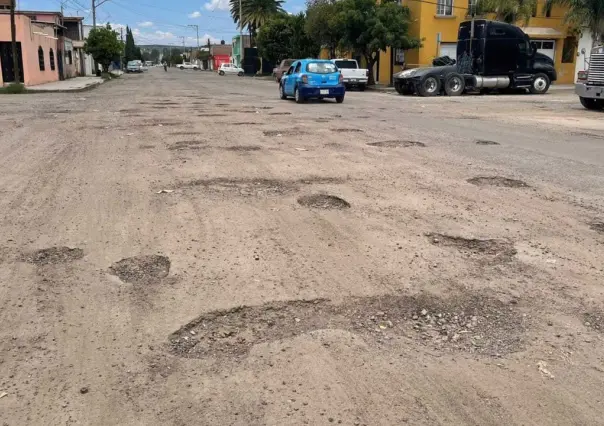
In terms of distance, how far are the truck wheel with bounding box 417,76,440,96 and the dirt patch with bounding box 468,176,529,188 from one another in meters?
20.1

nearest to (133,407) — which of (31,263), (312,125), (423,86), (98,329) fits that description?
(98,329)

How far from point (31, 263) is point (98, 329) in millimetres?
1415

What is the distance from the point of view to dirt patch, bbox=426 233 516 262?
4918mm

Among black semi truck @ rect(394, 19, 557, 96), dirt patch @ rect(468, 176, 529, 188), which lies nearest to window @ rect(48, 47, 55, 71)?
black semi truck @ rect(394, 19, 557, 96)

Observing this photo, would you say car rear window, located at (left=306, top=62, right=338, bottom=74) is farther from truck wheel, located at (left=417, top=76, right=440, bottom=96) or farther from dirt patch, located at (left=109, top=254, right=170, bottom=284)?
dirt patch, located at (left=109, top=254, right=170, bottom=284)

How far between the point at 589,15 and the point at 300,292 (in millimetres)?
34617

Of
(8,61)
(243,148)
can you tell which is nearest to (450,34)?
(8,61)

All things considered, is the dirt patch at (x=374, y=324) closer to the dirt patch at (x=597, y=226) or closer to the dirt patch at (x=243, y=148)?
the dirt patch at (x=597, y=226)

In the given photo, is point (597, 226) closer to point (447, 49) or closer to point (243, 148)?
point (243, 148)

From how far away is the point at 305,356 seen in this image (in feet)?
10.8

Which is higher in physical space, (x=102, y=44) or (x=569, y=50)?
(x=102, y=44)

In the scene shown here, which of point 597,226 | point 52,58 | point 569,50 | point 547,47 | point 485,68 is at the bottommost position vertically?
point 597,226

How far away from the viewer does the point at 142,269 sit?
4523mm

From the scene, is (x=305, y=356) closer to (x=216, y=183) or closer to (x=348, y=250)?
(x=348, y=250)
